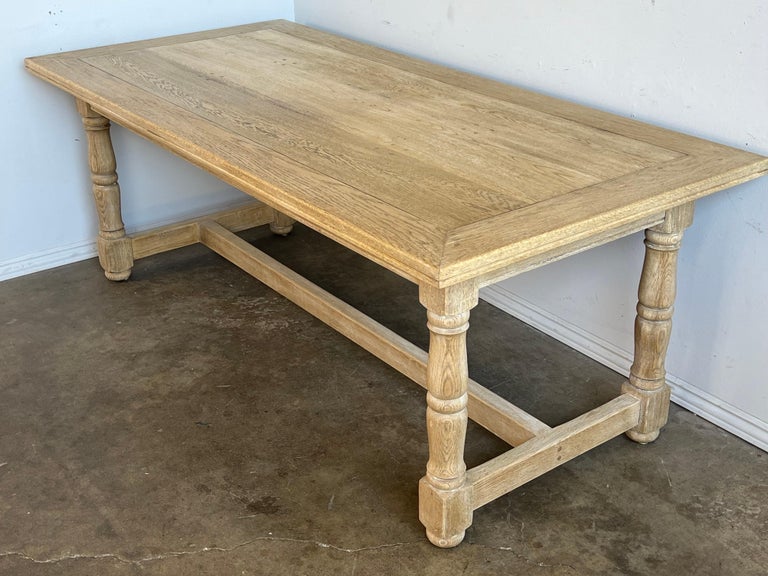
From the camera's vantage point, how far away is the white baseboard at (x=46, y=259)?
3.64m

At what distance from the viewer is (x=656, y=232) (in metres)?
2.37

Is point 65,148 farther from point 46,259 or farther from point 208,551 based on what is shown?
point 208,551

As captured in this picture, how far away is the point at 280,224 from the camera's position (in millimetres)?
3906

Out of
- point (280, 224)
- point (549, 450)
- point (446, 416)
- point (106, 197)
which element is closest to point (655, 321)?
point (549, 450)

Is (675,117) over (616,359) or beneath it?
over

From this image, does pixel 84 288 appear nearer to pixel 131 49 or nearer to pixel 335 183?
pixel 131 49

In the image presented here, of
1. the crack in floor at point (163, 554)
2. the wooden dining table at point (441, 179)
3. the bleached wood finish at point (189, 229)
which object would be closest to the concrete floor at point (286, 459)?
the crack in floor at point (163, 554)

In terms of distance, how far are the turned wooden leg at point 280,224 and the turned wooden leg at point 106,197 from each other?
59 centimetres

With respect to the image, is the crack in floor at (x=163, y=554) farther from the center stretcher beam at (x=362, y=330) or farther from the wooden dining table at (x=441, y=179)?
the center stretcher beam at (x=362, y=330)

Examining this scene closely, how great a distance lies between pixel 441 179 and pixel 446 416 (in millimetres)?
535

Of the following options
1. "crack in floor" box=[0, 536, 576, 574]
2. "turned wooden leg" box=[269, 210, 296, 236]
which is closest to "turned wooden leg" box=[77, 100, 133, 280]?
"turned wooden leg" box=[269, 210, 296, 236]

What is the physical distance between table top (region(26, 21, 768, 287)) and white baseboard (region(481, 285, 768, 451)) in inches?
27.6

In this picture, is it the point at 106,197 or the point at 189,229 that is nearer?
the point at 106,197

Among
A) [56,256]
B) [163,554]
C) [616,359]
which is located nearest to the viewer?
[163,554]
